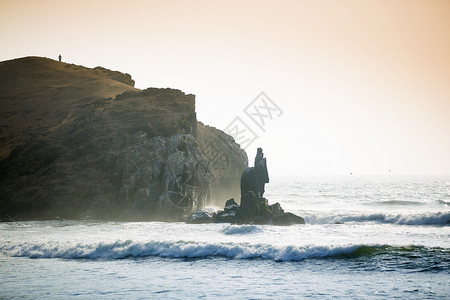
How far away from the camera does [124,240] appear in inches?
1100

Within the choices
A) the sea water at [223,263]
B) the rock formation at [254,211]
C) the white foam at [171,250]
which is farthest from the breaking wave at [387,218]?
the white foam at [171,250]

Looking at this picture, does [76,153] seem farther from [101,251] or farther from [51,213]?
[101,251]

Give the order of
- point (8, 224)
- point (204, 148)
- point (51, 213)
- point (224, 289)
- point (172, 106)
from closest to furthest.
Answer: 1. point (224, 289)
2. point (8, 224)
3. point (51, 213)
4. point (172, 106)
5. point (204, 148)

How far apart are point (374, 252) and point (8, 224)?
3503cm

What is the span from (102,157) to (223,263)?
34.0 meters

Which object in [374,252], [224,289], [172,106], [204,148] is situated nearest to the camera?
[224,289]

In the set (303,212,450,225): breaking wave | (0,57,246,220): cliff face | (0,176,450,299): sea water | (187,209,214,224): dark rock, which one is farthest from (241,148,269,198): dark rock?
(0,57,246,220): cliff face

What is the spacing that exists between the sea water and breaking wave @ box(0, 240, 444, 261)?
Answer: 7cm

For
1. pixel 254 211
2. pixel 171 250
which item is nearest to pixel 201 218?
pixel 254 211

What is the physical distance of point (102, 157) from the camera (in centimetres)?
5244

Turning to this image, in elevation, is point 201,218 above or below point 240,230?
above

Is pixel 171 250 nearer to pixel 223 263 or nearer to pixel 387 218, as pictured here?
pixel 223 263

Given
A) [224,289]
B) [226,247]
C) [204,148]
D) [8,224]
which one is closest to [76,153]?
[8,224]

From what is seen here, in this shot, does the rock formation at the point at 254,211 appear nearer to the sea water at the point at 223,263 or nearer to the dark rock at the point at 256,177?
the dark rock at the point at 256,177
